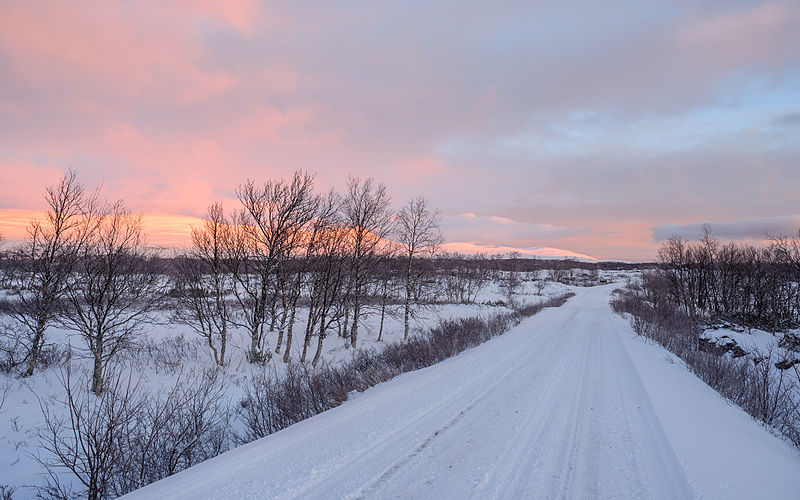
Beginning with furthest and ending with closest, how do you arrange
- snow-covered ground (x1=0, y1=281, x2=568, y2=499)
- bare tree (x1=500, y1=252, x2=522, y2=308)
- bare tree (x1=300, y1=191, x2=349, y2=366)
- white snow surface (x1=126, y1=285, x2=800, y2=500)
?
bare tree (x1=500, y1=252, x2=522, y2=308)
bare tree (x1=300, y1=191, x2=349, y2=366)
snow-covered ground (x1=0, y1=281, x2=568, y2=499)
white snow surface (x1=126, y1=285, x2=800, y2=500)

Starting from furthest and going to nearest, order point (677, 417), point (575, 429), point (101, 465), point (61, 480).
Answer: point (61, 480), point (677, 417), point (575, 429), point (101, 465)

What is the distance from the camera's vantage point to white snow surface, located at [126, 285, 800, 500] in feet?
11.3

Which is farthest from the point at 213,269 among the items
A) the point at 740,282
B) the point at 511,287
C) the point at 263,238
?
the point at 511,287

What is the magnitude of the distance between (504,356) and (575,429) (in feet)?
19.5

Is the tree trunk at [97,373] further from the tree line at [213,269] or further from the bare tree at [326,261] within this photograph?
the bare tree at [326,261]

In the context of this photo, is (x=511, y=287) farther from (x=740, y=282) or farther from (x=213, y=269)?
(x=213, y=269)

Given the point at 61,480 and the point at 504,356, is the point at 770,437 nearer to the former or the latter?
the point at 504,356

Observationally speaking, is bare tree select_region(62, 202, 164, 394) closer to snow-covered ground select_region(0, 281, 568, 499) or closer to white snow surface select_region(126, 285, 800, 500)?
snow-covered ground select_region(0, 281, 568, 499)

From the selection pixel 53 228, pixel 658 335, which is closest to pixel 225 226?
pixel 53 228

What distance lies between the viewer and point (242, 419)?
9.70 metres

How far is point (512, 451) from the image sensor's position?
4281 millimetres

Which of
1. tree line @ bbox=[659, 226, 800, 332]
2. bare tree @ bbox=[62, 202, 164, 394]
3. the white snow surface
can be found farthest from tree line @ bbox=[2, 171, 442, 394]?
tree line @ bbox=[659, 226, 800, 332]

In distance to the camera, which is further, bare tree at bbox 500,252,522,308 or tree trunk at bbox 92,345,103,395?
bare tree at bbox 500,252,522,308

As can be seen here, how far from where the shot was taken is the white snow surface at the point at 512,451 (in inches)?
136
